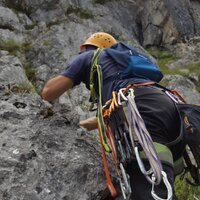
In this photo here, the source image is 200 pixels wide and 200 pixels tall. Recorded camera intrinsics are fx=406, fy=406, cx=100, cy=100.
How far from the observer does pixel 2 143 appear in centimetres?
474

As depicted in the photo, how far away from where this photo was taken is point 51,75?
1816cm

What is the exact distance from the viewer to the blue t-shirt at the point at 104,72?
448cm

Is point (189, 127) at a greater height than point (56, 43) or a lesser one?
greater

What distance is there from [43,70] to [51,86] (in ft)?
45.6

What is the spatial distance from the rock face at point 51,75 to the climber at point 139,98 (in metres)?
0.63

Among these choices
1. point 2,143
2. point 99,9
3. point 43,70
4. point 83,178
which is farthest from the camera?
point 99,9

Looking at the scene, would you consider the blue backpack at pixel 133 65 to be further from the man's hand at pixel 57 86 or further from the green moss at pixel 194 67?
the green moss at pixel 194 67

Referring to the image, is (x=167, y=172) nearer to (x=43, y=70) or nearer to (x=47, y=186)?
(x=47, y=186)

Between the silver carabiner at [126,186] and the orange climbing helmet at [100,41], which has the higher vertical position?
the orange climbing helmet at [100,41]

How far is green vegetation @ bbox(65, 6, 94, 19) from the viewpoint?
25.2 meters

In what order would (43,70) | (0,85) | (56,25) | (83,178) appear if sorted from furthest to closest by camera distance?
(56,25)
(43,70)
(0,85)
(83,178)

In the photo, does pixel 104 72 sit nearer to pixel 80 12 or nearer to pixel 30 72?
pixel 30 72

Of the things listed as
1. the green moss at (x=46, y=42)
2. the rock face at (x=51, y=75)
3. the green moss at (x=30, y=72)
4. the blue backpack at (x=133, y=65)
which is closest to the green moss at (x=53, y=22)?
the rock face at (x=51, y=75)

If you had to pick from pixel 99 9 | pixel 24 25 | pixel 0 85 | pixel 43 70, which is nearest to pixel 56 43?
pixel 43 70
